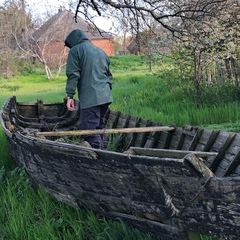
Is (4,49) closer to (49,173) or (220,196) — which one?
(49,173)

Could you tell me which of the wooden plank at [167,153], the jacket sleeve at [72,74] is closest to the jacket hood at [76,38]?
the jacket sleeve at [72,74]

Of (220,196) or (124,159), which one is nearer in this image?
(220,196)

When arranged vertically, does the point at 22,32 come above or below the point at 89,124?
above

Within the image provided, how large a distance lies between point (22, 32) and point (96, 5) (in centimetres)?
2665

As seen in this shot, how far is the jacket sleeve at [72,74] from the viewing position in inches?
228

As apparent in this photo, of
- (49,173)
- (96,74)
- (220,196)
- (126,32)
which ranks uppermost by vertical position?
(126,32)

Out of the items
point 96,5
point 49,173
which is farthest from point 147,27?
point 49,173

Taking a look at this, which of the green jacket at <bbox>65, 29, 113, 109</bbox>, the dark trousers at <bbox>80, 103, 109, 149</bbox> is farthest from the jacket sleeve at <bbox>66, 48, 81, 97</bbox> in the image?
the dark trousers at <bbox>80, 103, 109, 149</bbox>

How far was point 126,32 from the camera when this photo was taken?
29.0ft

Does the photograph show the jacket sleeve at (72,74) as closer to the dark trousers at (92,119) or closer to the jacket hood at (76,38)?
the jacket hood at (76,38)

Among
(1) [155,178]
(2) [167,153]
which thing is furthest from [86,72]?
(1) [155,178]

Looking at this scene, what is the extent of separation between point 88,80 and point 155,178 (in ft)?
10.4

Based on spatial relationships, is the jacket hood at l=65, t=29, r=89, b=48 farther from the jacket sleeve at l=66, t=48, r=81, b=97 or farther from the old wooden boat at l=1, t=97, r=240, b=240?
the old wooden boat at l=1, t=97, r=240, b=240

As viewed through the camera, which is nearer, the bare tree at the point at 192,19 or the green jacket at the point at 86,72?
the green jacket at the point at 86,72
